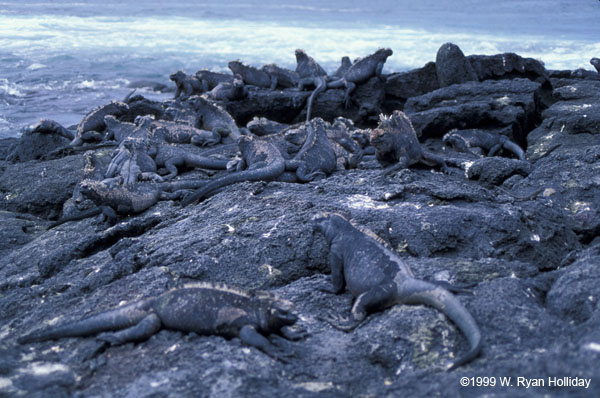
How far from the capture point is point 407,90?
43.9 ft

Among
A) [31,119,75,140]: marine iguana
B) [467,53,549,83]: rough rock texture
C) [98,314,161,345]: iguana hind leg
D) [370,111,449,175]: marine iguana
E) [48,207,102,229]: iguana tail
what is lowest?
[48,207,102,229]: iguana tail

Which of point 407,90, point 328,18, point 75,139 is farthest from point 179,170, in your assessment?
point 328,18

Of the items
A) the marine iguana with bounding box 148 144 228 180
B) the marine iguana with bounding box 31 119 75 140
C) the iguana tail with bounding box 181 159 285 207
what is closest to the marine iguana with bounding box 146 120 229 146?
the marine iguana with bounding box 148 144 228 180

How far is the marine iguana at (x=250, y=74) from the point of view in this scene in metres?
13.3

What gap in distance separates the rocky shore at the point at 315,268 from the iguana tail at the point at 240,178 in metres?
0.07

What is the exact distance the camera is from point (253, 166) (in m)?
6.35

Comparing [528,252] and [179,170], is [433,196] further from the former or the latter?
[179,170]

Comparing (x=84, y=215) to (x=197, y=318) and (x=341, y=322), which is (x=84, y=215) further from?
(x=341, y=322)

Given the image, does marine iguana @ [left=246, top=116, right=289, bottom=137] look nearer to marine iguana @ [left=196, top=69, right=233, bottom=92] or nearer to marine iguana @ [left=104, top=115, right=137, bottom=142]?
marine iguana @ [left=104, top=115, right=137, bottom=142]

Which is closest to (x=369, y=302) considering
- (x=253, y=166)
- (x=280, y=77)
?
(x=253, y=166)

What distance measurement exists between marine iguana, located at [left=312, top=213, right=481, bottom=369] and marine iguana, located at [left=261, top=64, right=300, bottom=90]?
1051 centimetres

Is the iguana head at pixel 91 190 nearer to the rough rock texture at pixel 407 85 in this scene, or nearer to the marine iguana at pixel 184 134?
the marine iguana at pixel 184 134

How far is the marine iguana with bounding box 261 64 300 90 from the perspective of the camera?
44.9 ft

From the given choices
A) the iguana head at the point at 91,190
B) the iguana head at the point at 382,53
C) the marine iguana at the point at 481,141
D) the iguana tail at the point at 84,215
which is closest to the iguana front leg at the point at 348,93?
the iguana head at the point at 382,53
